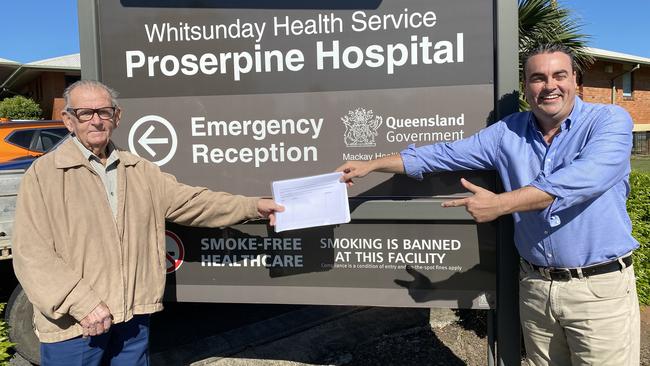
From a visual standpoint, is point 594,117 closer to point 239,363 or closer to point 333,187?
point 333,187

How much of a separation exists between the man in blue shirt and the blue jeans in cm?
162

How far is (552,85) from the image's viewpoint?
208 centimetres

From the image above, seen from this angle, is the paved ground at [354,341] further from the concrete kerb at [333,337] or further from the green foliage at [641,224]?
the green foliage at [641,224]

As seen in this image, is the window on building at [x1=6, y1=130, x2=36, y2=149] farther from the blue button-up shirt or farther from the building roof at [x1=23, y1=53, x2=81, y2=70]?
the building roof at [x1=23, y1=53, x2=81, y2=70]

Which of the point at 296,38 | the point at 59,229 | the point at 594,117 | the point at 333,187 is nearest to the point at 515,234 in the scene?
the point at 594,117

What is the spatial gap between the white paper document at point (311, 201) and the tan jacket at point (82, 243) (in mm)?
615

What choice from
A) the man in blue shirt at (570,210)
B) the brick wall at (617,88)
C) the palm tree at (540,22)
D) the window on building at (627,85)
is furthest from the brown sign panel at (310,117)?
the window on building at (627,85)

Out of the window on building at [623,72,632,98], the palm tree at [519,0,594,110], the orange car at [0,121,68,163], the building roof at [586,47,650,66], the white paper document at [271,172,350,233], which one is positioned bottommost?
the white paper document at [271,172,350,233]

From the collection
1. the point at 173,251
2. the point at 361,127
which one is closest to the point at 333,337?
the point at 173,251

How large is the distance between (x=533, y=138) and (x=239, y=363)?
282 cm

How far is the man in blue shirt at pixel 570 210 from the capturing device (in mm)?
1966

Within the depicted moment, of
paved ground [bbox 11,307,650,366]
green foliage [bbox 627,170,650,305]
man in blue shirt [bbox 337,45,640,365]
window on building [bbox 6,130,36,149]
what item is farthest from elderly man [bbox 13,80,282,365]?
window on building [bbox 6,130,36,149]

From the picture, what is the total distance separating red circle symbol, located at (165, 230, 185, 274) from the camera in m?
2.92

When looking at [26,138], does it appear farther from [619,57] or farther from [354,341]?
[619,57]
